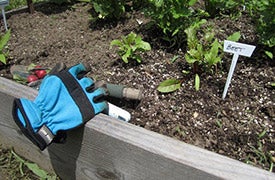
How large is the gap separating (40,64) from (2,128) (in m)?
0.51

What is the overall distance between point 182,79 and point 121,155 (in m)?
0.64

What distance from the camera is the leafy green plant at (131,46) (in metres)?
1.84

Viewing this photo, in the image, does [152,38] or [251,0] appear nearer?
[251,0]

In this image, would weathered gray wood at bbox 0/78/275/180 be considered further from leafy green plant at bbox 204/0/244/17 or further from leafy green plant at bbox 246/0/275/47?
leafy green plant at bbox 204/0/244/17

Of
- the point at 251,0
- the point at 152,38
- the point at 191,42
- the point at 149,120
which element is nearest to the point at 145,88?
the point at 149,120

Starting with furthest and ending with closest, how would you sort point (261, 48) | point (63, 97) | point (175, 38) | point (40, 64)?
point (40, 64) → point (175, 38) → point (261, 48) → point (63, 97)

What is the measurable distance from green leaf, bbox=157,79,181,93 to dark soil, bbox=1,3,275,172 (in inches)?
1.3

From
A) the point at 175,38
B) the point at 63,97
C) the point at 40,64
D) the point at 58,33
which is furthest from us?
the point at 58,33

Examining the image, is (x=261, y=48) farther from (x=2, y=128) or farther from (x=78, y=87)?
(x=2, y=128)

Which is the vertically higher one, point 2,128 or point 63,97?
point 63,97

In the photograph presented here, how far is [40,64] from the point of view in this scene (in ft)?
7.02

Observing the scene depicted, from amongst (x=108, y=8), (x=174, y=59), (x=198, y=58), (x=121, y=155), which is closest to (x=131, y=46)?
(x=174, y=59)

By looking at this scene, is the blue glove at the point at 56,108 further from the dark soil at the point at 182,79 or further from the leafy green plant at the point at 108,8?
the leafy green plant at the point at 108,8

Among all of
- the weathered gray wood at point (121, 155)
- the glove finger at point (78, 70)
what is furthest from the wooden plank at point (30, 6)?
the glove finger at point (78, 70)
